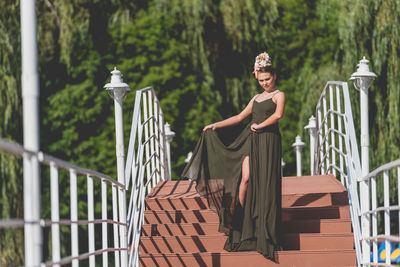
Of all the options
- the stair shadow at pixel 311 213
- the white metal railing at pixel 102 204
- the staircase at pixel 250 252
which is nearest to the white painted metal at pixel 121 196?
the white metal railing at pixel 102 204

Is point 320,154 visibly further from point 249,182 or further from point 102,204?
point 102,204

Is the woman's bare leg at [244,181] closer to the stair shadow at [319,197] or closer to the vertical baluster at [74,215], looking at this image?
the stair shadow at [319,197]

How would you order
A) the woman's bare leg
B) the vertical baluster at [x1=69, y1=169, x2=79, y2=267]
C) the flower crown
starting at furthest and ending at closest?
the woman's bare leg
the flower crown
the vertical baluster at [x1=69, y1=169, x2=79, y2=267]

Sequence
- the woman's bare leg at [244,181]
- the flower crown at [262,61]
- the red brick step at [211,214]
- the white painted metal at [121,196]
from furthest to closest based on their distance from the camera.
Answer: the red brick step at [211,214], the woman's bare leg at [244,181], the flower crown at [262,61], the white painted metal at [121,196]

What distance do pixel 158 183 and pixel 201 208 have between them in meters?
1.29

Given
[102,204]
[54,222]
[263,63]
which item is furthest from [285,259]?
[54,222]

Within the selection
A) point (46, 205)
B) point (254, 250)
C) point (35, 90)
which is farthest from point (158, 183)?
point (46, 205)

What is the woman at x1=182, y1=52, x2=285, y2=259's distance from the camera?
664cm

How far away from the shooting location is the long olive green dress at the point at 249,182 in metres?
6.64

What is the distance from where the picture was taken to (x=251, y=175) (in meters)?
6.77

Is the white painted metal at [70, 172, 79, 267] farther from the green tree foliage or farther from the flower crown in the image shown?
the green tree foliage

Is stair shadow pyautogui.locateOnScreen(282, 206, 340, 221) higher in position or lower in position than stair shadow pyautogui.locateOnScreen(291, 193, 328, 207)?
lower

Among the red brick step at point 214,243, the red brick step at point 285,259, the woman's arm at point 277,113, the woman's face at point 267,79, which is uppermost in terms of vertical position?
the woman's face at point 267,79

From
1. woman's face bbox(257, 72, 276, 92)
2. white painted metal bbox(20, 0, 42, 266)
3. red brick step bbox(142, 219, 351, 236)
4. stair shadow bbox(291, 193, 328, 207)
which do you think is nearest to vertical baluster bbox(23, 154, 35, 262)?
white painted metal bbox(20, 0, 42, 266)
